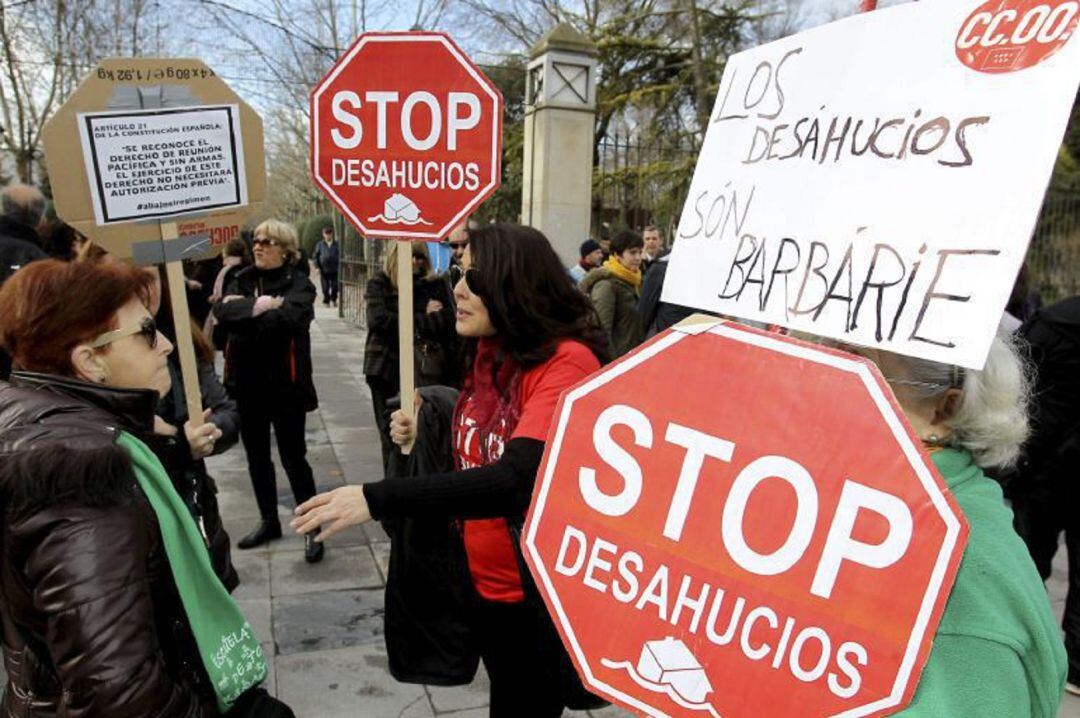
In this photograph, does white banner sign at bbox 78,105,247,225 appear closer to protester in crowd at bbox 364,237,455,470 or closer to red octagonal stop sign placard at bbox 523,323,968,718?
red octagonal stop sign placard at bbox 523,323,968,718

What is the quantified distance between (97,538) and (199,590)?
0.92 ft

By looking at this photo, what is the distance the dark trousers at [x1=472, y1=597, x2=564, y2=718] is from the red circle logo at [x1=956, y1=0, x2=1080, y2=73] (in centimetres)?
170

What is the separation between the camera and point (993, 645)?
1.05m

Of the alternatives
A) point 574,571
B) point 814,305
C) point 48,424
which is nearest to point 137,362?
point 48,424

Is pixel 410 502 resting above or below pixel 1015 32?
below

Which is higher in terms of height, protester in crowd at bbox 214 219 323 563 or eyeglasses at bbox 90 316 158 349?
eyeglasses at bbox 90 316 158 349

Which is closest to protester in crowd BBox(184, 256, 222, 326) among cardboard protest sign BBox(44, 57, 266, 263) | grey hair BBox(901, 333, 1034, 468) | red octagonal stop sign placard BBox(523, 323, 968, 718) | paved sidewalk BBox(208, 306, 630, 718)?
paved sidewalk BBox(208, 306, 630, 718)

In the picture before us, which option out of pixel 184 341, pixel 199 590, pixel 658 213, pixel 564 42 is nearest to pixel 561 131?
pixel 564 42

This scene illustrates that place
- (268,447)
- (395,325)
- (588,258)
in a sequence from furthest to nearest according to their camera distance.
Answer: (588,258) → (395,325) → (268,447)

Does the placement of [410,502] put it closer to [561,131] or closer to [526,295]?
[526,295]

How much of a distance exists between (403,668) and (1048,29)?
2222 mm

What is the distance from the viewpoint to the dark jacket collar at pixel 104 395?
1604 mm

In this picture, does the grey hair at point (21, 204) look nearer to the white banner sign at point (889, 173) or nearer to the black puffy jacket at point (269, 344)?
the black puffy jacket at point (269, 344)

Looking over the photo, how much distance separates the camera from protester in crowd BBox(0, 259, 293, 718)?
1.39m
